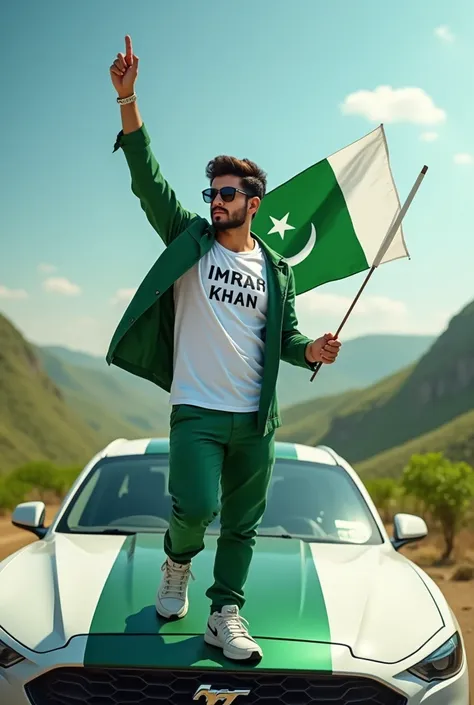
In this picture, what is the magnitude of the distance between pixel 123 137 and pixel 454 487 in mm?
7688

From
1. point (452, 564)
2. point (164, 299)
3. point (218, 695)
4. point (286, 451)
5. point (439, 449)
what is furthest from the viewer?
point (439, 449)

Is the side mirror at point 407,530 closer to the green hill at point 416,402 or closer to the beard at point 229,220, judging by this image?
the beard at point 229,220

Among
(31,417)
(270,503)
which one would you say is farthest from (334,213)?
(31,417)

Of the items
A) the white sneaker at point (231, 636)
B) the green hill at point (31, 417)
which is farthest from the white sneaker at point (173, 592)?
the green hill at point (31, 417)

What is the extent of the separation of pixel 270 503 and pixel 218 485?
4.66 ft

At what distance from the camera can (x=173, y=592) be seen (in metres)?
2.99

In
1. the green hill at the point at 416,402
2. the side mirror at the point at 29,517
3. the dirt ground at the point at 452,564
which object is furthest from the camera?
the green hill at the point at 416,402

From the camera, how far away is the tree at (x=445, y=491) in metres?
9.62

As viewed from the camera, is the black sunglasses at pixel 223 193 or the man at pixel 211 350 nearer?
the man at pixel 211 350

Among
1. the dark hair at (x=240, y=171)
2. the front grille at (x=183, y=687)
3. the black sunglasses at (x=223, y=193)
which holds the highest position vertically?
the dark hair at (x=240, y=171)

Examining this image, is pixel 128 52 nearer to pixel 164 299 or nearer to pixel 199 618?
pixel 164 299

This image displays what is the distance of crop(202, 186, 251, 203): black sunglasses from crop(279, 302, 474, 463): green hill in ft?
284

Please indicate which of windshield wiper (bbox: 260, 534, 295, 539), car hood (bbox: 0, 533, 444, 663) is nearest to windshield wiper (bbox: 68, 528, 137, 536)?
car hood (bbox: 0, 533, 444, 663)

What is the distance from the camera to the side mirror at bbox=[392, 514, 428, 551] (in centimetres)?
393
